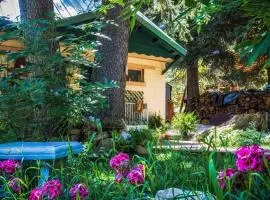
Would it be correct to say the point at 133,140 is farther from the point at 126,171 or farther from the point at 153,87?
the point at 153,87

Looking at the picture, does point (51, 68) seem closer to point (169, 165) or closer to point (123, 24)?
point (169, 165)

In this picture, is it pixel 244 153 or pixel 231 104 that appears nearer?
pixel 244 153

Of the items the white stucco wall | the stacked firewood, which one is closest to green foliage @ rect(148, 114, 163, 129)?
the white stucco wall

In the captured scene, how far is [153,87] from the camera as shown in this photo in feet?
54.1

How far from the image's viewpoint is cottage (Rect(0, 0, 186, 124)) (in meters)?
13.4

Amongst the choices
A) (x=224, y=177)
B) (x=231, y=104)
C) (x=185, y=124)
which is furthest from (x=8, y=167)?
(x=231, y=104)

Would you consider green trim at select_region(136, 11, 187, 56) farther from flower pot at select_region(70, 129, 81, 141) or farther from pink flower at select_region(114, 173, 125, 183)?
pink flower at select_region(114, 173, 125, 183)

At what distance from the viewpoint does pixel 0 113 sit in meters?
6.04

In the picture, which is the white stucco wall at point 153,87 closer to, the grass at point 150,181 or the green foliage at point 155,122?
the green foliage at point 155,122

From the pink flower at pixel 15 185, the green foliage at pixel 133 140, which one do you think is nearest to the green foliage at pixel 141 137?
the green foliage at pixel 133 140

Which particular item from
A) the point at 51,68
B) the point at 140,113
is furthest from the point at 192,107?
the point at 51,68

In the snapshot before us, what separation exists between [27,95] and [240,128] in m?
8.35

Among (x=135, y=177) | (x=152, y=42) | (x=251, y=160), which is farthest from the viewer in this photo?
(x=152, y=42)

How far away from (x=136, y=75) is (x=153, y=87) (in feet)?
2.84
